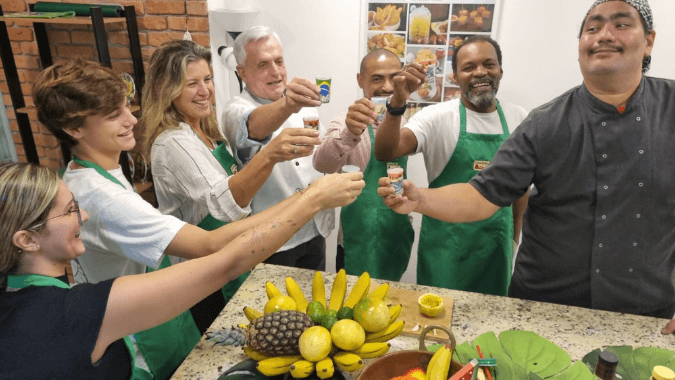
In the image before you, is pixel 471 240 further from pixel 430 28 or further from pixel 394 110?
pixel 430 28

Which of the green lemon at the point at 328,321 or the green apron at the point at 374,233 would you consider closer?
the green lemon at the point at 328,321

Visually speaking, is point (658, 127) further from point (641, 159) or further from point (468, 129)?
point (468, 129)

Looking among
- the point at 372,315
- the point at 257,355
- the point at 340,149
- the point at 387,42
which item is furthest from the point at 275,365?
the point at 387,42

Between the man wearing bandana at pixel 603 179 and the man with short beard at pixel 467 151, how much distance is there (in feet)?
1.68

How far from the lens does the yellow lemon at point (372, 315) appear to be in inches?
47.8

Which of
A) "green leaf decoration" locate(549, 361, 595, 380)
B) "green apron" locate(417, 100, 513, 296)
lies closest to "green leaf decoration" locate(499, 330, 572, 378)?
"green leaf decoration" locate(549, 361, 595, 380)

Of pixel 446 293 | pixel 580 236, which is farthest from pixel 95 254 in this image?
pixel 580 236

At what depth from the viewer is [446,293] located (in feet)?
5.36

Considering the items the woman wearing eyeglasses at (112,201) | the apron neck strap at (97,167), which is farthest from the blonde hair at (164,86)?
the apron neck strap at (97,167)

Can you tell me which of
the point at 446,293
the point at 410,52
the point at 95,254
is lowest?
the point at 446,293

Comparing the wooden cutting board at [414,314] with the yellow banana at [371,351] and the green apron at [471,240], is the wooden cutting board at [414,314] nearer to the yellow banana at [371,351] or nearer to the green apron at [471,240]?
the yellow banana at [371,351]

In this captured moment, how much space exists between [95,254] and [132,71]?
1968 mm

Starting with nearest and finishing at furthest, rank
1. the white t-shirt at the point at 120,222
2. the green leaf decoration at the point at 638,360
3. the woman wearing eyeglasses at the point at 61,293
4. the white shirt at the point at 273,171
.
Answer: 1. the woman wearing eyeglasses at the point at 61,293
2. the green leaf decoration at the point at 638,360
3. the white t-shirt at the point at 120,222
4. the white shirt at the point at 273,171

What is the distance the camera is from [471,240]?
230 cm
